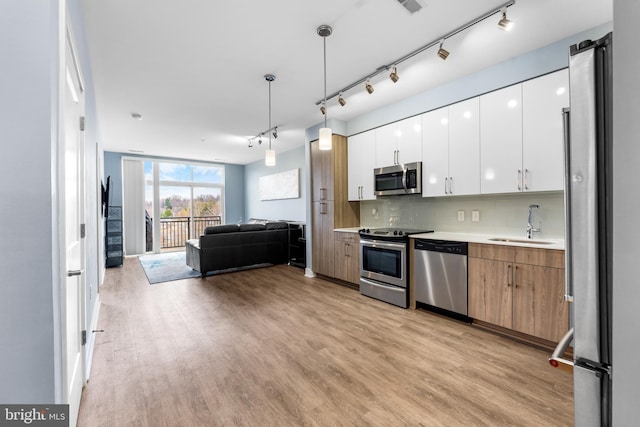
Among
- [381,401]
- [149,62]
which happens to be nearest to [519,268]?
[381,401]

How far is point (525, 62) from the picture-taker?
9.05 ft

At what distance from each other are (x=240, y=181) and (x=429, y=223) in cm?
699

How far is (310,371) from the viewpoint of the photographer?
212 centimetres

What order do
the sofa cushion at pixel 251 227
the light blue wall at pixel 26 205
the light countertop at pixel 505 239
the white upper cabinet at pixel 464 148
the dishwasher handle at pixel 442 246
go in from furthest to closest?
1. the sofa cushion at pixel 251 227
2. the white upper cabinet at pixel 464 148
3. the dishwasher handle at pixel 442 246
4. the light countertop at pixel 505 239
5. the light blue wall at pixel 26 205

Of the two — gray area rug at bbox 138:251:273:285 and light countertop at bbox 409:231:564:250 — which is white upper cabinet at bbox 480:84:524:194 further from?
gray area rug at bbox 138:251:273:285

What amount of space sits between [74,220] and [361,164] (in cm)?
355

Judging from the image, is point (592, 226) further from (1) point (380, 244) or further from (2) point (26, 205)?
(1) point (380, 244)

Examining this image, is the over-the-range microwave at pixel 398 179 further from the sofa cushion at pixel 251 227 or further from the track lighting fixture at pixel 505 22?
the sofa cushion at pixel 251 227

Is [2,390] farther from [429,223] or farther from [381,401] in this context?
[429,223]

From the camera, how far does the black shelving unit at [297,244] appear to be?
5.85 m

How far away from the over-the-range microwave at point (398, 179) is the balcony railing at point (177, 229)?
6349 millimetres

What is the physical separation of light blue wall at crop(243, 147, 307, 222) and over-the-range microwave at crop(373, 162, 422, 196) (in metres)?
2.88

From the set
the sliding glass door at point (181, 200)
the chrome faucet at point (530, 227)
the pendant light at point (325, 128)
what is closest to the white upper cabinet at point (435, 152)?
the chrome faucet at point (530, 227)

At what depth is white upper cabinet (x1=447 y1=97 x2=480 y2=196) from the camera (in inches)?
123
